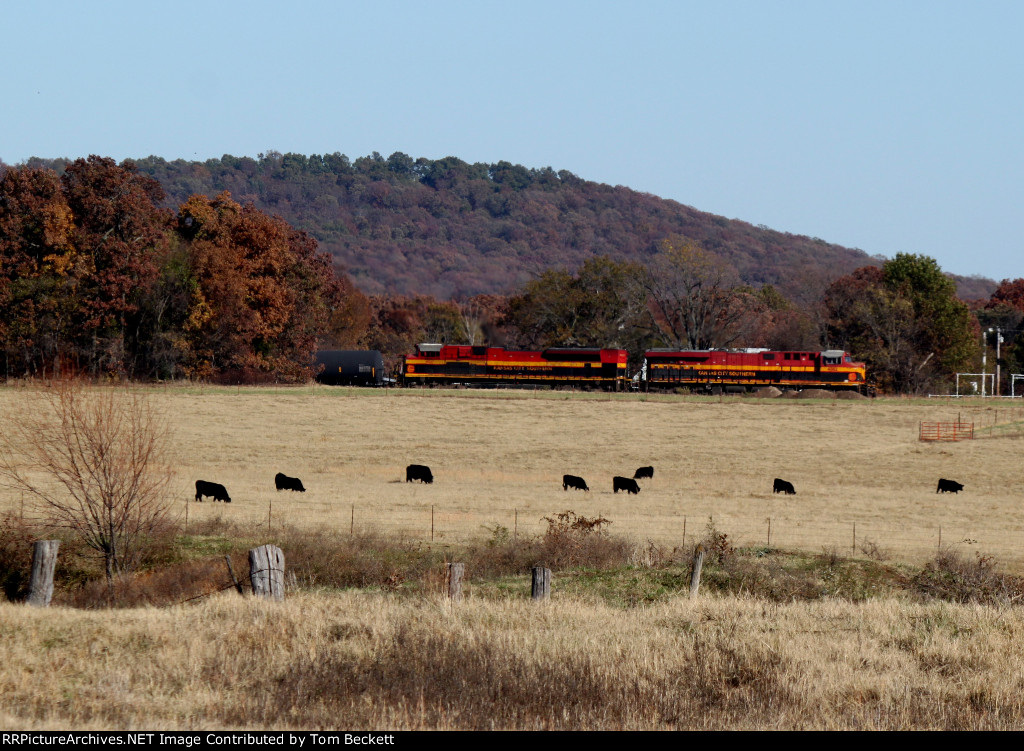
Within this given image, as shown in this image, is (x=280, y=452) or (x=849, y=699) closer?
(x=849, y=699)

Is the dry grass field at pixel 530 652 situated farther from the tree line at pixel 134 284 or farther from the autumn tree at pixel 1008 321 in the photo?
the autumn tree at pixel 1008 321

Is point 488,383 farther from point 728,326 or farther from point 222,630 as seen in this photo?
point 222,630

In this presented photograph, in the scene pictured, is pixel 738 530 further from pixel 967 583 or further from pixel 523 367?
pixel 523 367

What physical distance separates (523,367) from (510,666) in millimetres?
75610

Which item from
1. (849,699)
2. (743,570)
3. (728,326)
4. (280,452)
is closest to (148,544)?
(743,570)

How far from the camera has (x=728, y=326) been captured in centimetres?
11556

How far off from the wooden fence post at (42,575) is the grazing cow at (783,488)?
3021 centimetres

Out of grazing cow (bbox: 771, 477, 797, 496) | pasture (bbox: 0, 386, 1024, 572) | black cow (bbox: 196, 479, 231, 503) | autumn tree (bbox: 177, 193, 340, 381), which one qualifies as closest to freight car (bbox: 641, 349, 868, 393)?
pasture (bbox: 0, 386, 1024, 572)

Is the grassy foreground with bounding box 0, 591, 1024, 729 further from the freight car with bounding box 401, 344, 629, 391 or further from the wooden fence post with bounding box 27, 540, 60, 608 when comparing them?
the freight car with bounding box 401, 344, 629, 391

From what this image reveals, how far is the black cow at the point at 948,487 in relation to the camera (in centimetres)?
4334

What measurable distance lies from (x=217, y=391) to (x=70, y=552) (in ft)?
175

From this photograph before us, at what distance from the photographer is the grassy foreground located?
11797 mm
